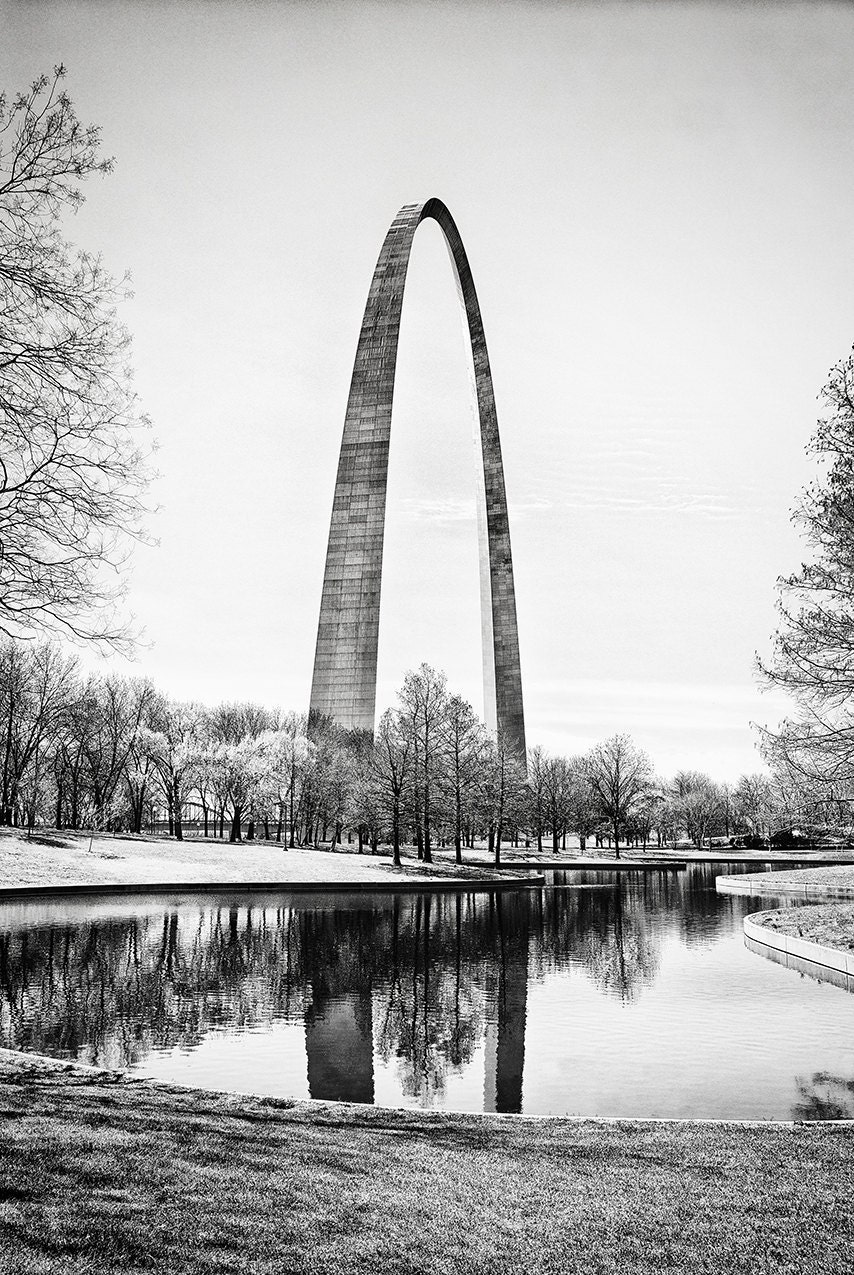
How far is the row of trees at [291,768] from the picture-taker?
53312mm

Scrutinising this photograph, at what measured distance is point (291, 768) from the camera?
59250mm

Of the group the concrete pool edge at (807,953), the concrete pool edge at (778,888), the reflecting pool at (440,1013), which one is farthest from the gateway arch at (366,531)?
the concrete pool edge at (807,953)

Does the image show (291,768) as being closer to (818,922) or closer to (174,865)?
(174,865)

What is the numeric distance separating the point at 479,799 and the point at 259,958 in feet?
113

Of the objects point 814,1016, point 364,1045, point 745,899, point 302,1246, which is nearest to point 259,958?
point 364,1045

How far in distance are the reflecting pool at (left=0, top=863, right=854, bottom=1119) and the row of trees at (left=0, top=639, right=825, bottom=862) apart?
785 inches

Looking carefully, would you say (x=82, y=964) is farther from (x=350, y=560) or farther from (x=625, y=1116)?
(x=350, y=560)

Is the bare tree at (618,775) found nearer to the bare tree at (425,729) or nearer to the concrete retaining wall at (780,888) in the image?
the bare tree at (425,729)

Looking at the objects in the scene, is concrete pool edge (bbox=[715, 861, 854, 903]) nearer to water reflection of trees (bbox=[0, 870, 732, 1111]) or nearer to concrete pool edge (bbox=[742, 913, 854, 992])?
water reflection of trees (bbox=[0, 870, 732, 1111])

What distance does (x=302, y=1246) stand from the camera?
540 cm

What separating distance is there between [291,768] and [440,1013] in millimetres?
45063

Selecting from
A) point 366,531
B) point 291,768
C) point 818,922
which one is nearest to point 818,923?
point 818,922

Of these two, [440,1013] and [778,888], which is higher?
[440,1013]

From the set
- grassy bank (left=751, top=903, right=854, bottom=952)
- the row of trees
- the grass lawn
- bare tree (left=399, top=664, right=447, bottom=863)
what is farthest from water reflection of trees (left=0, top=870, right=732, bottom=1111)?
bare tree (left=399, top=664, right=447, bottom=863)
